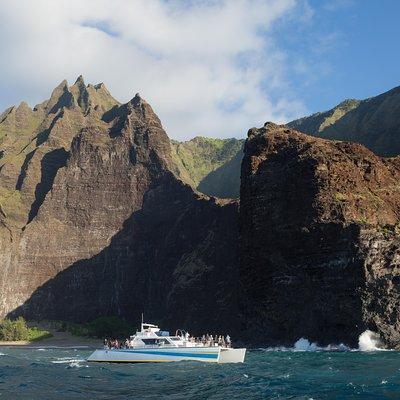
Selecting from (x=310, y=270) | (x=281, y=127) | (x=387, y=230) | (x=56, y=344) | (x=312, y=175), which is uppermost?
(x=281, y=127)

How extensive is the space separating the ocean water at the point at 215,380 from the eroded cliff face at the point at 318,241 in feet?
105

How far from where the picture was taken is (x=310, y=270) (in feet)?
404

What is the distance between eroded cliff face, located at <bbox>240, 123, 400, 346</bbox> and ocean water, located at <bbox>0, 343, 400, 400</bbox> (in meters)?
32.0

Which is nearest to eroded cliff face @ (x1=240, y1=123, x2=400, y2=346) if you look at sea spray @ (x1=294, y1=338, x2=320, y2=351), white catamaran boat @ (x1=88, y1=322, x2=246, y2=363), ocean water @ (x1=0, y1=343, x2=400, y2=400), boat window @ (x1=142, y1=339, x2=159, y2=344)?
sea spray @ (x1=294, y1=338, x2=320, y2=351)

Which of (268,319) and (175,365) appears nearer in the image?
(175,365)

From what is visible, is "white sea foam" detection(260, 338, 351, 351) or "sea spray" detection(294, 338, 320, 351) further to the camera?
"sea spray" detection(294, 338, 320, 351)

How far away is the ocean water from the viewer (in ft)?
163

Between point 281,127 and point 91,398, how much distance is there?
124 metres

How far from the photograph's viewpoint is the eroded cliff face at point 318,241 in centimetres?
11319

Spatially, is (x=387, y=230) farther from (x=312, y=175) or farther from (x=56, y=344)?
(x=56, y=344)

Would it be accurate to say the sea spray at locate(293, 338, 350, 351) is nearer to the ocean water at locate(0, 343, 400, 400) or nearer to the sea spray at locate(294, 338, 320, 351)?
the sea spray at locate(294, 338, 320, 351)

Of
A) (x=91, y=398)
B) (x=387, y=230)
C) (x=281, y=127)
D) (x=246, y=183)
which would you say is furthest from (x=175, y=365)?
(x=281, y=127)

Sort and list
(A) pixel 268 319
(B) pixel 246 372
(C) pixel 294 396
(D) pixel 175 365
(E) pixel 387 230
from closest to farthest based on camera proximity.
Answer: (C) pixel 294 396 → (B) pixel 246 372 → (D) pixel 175 365 → (E) pixel 387 230 → (A) pixel 268 319

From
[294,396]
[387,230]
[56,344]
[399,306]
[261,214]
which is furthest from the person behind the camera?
[56,344]
